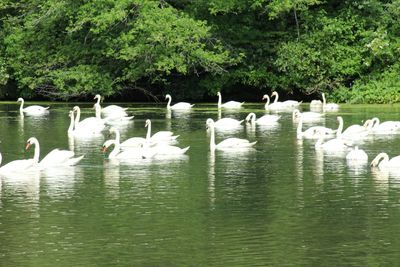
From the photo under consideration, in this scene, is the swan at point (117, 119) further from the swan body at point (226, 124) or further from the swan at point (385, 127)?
the swan at point (385, 127)

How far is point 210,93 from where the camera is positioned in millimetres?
51688

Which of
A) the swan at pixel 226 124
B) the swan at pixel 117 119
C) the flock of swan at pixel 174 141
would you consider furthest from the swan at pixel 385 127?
the swan at pixel 117 119

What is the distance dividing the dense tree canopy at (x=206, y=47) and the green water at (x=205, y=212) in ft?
68.1

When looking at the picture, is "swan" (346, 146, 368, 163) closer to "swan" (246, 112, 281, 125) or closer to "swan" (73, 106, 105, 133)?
"swan" (73, 106, 105, 133)

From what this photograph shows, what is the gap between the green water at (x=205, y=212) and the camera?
46.8 ft

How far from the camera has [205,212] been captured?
1736 cm

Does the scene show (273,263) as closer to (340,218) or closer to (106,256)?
(106,256)

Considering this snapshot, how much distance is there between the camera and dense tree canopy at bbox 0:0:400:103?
157ft

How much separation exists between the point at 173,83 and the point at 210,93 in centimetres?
211

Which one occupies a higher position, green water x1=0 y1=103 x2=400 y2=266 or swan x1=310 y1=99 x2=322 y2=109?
swan x1=310 y1=99 x2=322 y2=109

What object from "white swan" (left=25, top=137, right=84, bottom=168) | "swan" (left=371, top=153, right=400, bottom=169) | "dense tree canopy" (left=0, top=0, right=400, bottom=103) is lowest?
"swan" (left=371, top=153, right=400, bottom=169)

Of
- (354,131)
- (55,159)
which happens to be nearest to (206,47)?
(354,131)

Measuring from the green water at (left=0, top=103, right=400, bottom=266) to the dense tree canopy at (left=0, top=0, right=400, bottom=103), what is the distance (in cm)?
2077

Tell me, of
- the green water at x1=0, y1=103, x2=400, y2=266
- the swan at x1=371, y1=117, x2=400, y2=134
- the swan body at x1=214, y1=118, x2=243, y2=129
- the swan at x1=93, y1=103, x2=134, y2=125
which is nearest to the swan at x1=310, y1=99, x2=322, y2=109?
the swan at x1=93, y1=103, x2=134, y2=125
